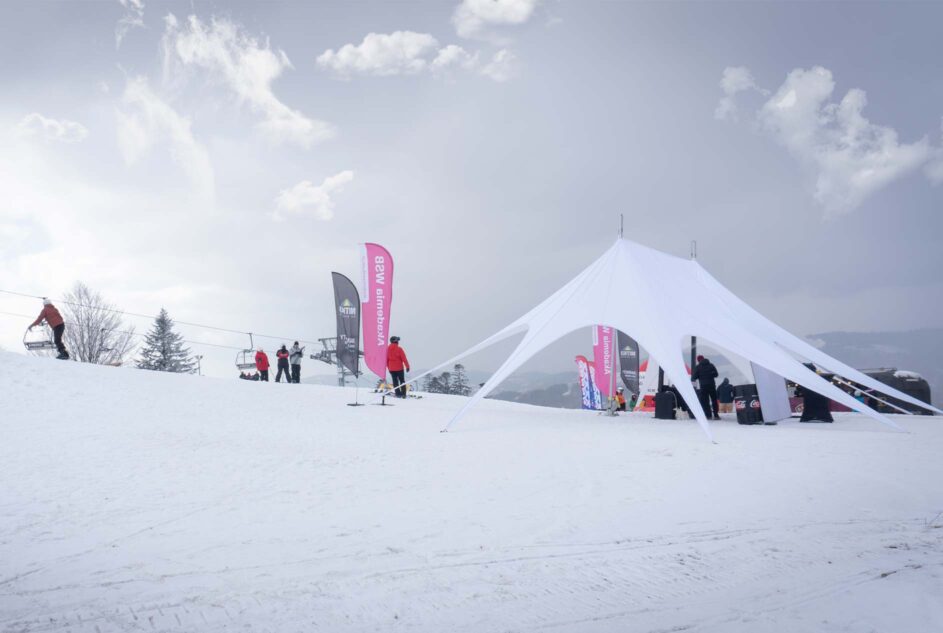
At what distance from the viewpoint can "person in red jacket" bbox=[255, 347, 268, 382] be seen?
16672mm

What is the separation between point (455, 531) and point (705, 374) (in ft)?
28.1

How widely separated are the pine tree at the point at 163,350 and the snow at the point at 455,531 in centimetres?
2912

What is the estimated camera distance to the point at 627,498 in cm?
468

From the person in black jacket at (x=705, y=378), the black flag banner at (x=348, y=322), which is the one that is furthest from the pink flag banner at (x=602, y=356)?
the black flag banner at (x=348, y=322)

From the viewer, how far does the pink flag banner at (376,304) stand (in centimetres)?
1268

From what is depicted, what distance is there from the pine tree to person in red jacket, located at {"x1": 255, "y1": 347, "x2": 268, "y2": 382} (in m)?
20.6

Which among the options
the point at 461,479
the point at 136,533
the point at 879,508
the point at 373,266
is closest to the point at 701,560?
the point at 879,508

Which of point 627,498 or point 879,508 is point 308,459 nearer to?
point 627,498

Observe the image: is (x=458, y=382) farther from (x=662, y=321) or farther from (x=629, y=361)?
(x=662, y=321)

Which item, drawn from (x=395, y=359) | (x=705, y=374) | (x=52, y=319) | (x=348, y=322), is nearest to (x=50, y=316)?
(x=52, y=319)

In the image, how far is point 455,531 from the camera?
3.82 metres

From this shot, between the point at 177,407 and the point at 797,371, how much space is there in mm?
9599

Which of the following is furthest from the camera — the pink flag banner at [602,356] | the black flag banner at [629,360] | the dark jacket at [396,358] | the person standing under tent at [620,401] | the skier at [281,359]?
the black flag banner at [629,360]

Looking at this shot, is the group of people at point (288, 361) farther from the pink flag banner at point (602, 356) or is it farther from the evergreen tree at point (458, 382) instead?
the evergreen tree at point (458, 382)
